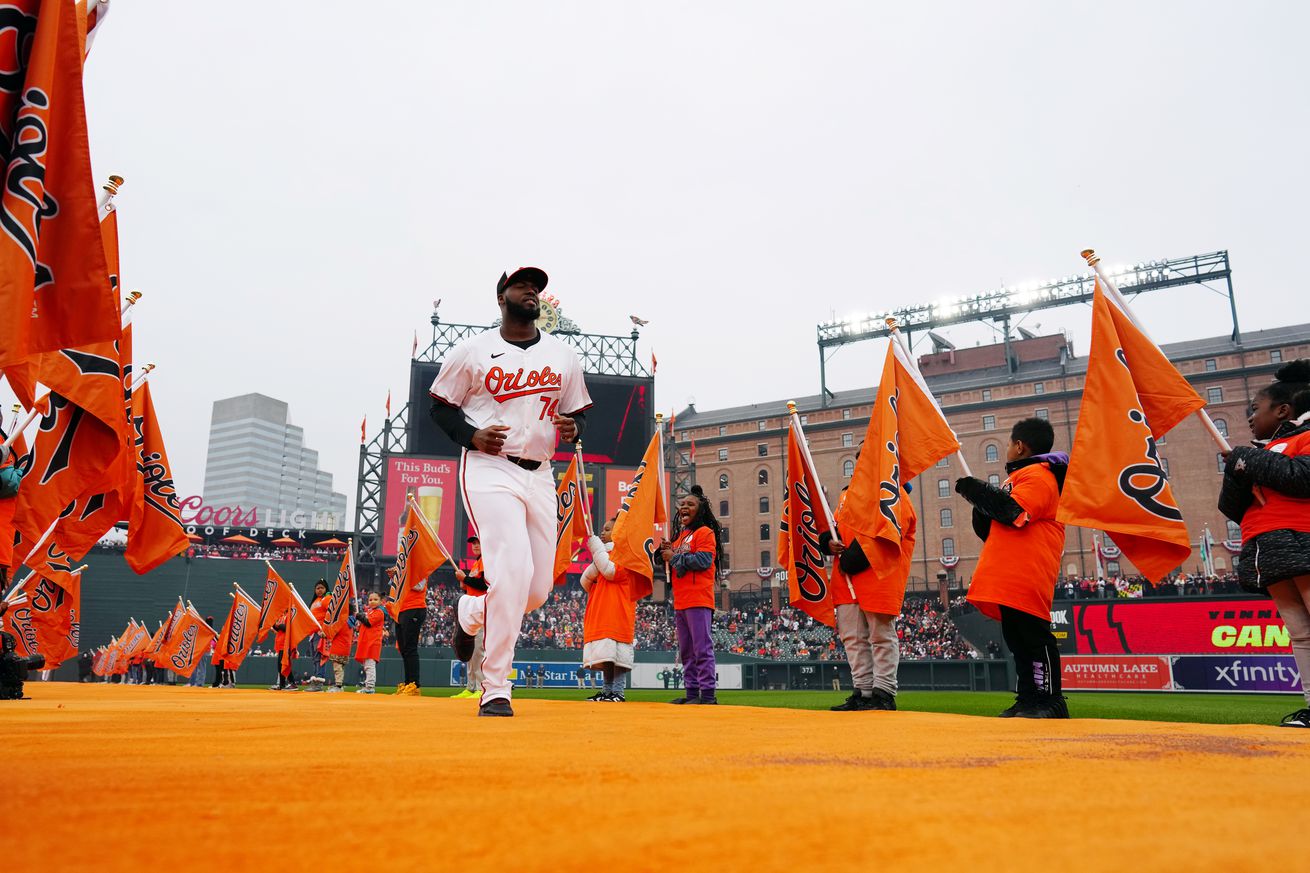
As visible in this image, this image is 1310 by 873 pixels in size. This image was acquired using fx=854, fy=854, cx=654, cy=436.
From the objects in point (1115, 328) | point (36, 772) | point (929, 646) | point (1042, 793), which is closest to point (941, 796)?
point (1042, 793)

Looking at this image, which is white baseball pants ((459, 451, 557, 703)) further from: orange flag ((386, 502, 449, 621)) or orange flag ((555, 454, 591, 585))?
orange flag ((386, 502, 449, 621))

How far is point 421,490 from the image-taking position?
37469 mm

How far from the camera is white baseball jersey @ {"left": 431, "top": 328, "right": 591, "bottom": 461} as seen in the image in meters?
4.73

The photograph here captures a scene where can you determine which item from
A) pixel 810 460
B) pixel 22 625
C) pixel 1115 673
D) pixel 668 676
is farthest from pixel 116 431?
pixel 668 676

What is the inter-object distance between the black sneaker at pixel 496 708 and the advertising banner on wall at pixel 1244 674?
1523 cm

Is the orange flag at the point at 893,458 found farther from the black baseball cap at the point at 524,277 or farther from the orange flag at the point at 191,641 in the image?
the orange flag at the point at 191,641

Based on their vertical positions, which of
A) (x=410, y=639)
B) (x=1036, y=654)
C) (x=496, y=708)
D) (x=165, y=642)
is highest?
(x=1036, y=654)

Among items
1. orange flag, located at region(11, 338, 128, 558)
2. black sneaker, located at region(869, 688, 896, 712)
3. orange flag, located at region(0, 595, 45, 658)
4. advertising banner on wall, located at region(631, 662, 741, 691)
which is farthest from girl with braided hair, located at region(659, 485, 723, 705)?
advertising banner on wall, located at region(631, 662, 741, 691)

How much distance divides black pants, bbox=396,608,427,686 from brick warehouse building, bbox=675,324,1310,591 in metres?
35.0

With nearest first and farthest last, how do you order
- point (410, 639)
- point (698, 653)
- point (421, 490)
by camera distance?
point (698, 653), point (410, 639), point (421, 490)

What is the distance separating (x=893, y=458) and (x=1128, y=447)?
2.11 m

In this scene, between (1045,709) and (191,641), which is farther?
(191,641)

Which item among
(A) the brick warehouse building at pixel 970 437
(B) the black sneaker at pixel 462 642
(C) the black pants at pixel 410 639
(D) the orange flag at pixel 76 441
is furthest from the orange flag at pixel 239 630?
(A) the brick warehouse building at pixel 970 437

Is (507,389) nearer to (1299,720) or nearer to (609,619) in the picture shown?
(1299,720)
